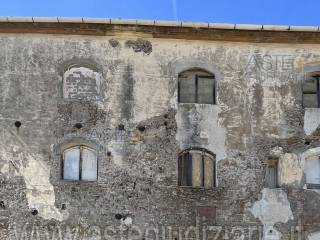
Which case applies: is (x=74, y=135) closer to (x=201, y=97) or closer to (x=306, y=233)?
(x=201, y=97)

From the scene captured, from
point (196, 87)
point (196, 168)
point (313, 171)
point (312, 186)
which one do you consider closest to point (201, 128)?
point (196, 168)

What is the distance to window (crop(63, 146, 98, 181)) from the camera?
902 inches

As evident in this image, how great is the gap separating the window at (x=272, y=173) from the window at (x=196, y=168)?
59.2 inches

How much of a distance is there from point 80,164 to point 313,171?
6.22 m

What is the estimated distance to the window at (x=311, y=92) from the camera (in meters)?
23.9

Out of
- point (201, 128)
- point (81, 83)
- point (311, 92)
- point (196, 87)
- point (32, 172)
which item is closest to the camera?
point (32, 172)

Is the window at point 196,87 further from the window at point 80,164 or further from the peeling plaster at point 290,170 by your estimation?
the window at point 80,164

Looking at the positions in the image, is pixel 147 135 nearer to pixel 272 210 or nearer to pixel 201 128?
pixel 201 128

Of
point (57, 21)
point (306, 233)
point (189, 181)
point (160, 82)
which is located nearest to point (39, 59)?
point (57, 21)

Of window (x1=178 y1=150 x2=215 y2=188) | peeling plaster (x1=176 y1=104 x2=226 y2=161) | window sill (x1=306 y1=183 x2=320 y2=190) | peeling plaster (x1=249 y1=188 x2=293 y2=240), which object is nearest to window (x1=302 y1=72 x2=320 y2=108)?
window sill (x1=306 y1=183 x2=320 y2=190)

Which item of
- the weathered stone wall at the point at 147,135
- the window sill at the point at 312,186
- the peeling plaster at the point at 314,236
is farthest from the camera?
the window sill at the point at 312,186

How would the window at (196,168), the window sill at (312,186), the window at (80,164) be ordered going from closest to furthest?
1. the window at (80,164)
2. the window at (196,168)
3. the window sill at (312,186)

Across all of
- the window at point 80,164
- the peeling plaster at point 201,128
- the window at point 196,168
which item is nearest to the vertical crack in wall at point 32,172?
the window at point 80,164

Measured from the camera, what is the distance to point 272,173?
23406 millimetres
